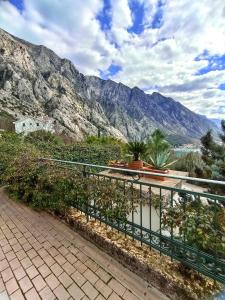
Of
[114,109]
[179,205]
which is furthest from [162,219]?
[114,109]

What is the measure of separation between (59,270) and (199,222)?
178 centimetres

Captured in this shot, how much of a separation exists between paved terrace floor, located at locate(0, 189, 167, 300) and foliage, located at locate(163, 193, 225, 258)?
728mm

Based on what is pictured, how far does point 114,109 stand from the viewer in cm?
13738

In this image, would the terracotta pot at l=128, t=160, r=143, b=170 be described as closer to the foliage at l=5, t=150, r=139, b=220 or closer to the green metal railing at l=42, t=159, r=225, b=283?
the foliage at l=5, t=150, r=139, b=220

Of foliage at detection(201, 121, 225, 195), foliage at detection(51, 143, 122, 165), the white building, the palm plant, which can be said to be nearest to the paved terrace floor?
the palm plant

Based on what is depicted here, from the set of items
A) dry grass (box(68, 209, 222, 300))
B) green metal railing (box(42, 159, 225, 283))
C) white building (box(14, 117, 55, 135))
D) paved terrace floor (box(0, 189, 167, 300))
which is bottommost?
Answer: paved terrace floor (box(0, 189, 167, 300))

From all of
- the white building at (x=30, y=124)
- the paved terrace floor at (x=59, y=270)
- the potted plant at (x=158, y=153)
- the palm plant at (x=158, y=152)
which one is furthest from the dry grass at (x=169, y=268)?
the white building at (x=30, y=124)

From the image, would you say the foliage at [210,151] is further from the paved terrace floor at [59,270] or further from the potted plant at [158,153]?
the paved terrace floor at [59,270]

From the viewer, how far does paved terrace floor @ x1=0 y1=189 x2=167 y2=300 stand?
2250mm

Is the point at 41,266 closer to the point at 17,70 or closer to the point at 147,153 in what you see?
the point at 147,153

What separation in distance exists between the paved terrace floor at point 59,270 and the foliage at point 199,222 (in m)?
0.73

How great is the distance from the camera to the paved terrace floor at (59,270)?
2250 millimetres

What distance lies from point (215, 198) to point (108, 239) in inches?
66.6

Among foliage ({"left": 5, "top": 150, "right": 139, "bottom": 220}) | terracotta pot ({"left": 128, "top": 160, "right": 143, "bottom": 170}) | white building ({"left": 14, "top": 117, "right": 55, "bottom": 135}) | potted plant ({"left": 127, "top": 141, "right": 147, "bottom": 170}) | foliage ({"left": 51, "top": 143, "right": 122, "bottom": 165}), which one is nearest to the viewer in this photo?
foliage ({"left": 5, "top": 150, "right": 139, "bottom": 220})
